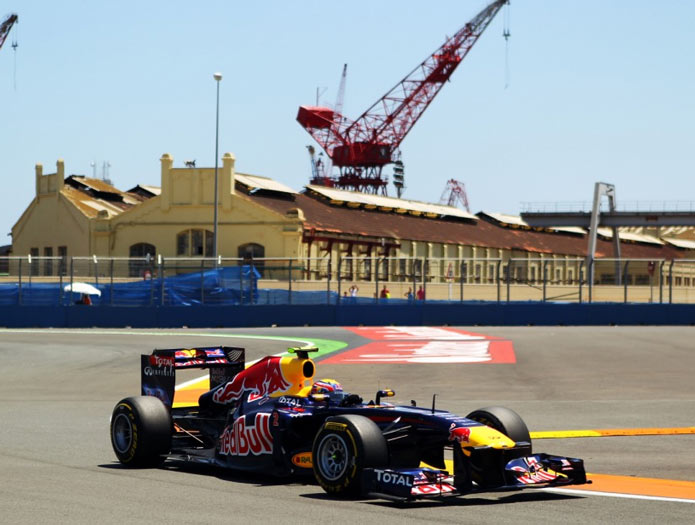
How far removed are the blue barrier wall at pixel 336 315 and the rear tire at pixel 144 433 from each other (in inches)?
1187

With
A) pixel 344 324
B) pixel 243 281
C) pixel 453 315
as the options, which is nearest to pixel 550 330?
pixel 453 315

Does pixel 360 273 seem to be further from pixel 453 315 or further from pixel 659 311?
pixel 659 311

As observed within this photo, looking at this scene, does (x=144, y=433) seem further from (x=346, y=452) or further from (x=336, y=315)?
(x=336, y=315)

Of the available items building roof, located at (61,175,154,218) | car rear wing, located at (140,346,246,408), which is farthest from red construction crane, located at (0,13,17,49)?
car rear wing, located at (140,346,246,408)

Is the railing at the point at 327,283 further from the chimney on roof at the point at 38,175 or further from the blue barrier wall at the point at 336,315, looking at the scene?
the chimney on roof at the point at 38,175

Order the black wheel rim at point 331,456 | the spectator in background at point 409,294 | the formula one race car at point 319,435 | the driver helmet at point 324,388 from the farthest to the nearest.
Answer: the spectator in background at point 409,294 → the driver helmet at point 324,388 → the black wheel rim at point 331,456 → the formula one race car at point 319,435

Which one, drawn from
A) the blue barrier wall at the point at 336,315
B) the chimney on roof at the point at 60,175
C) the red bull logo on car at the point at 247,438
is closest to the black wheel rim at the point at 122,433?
the red bull logo on car at the point at 247,438

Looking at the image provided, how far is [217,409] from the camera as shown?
1122 cm

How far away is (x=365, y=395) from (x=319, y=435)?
10232 millimetres

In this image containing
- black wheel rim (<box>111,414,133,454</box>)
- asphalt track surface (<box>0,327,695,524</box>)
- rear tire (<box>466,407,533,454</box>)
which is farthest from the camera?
black wheel rim (<box>111,414,133,454</box>)

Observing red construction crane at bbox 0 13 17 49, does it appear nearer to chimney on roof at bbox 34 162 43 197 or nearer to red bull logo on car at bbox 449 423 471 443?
chimney on roof at bbox 34 162 43 197

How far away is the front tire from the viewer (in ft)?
27.9

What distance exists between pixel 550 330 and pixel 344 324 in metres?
8.15

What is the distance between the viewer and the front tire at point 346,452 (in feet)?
27.9
